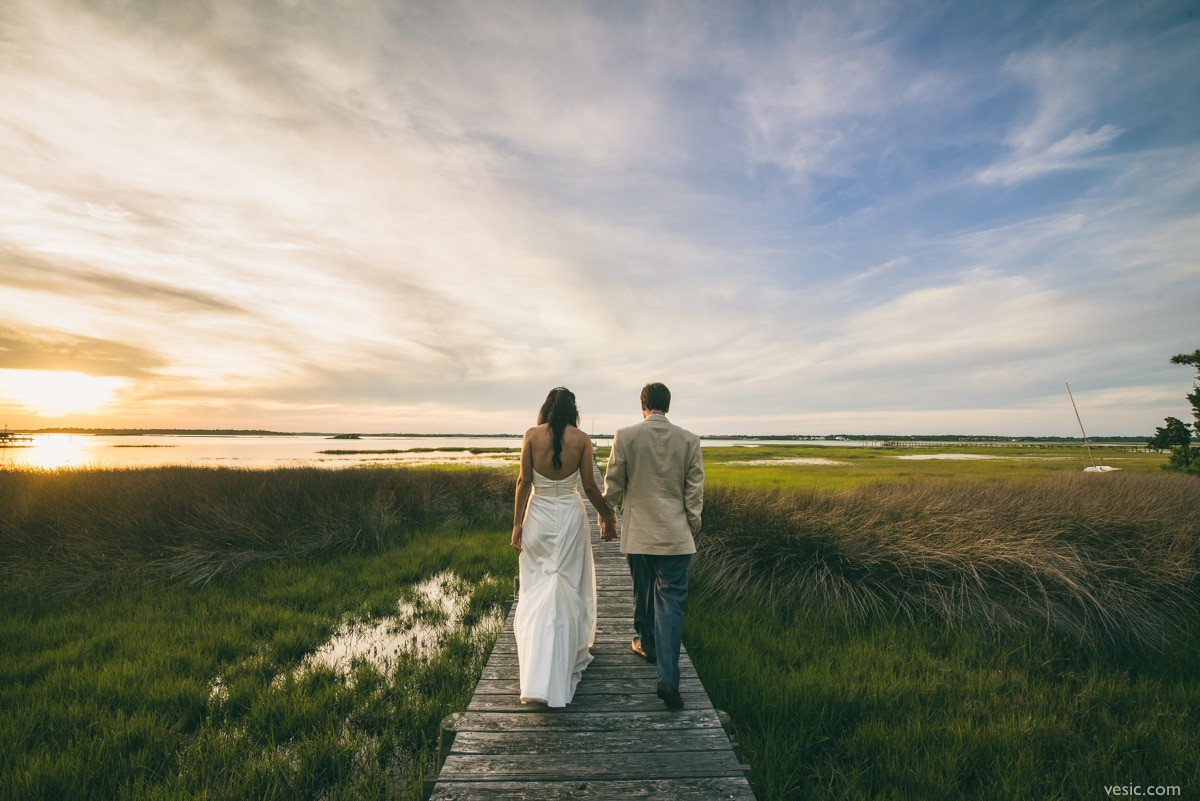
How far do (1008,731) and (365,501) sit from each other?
1359 cm

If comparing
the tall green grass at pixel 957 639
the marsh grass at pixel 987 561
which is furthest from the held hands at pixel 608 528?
the marsh grass at pixel 987 561

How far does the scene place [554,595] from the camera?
4.15 meters

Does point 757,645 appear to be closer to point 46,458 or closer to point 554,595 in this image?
point 554,595

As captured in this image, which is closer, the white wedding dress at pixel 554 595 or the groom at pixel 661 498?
the white wedding dress at pixel 554 595

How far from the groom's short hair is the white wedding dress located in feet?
3.27

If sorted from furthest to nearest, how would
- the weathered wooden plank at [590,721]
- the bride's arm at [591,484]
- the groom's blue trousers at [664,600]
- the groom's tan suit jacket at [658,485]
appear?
the bride's arm at [591,484] < the groom's tan suit jacket at [658,485] < the groom's blue trousers at [664,600] < the weathered wooden plank at [590,721]

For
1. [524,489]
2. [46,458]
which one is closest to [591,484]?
[524,489]

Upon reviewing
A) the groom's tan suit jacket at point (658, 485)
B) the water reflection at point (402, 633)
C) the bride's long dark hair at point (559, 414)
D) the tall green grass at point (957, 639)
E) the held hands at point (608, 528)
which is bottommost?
the water reflection at point (402, 633)

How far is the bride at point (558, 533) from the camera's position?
13.5 ft

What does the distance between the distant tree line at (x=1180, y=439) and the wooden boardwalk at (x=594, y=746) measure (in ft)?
61.0

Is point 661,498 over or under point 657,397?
under

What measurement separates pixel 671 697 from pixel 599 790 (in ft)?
3.52

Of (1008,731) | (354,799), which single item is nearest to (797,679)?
(1008,731)

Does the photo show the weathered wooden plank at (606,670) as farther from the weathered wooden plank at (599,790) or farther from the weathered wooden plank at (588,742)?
the weathered wooden plank at (599,790)
